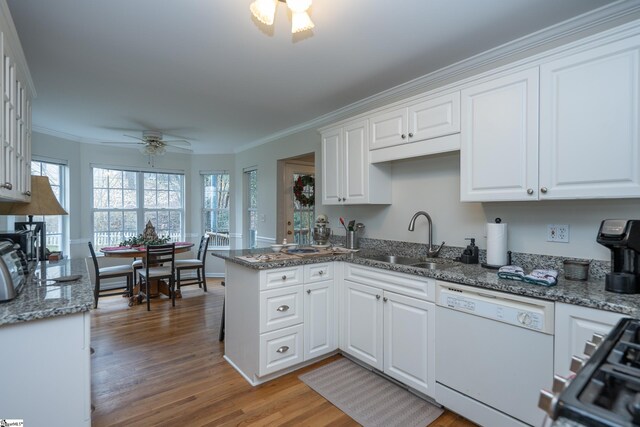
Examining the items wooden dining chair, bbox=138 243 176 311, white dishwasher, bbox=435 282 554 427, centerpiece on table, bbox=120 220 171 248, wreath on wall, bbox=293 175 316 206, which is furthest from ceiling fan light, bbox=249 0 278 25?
centerpiece on table, bbox=120 220 171 248

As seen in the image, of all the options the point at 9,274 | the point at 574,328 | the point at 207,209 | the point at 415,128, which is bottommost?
the point at 574,328

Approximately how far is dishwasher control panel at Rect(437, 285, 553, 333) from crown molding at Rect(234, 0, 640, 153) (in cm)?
171

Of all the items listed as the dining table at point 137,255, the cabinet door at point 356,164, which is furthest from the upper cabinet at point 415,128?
the dining table at point 137,255

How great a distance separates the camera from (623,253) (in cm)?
156

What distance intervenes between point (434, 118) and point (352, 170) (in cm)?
92

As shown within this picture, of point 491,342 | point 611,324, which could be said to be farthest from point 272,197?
point 611,324

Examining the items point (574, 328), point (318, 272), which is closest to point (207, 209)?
point (318, 272)

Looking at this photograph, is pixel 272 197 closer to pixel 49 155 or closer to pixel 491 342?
pixel 49 155

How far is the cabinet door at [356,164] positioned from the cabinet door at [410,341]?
1049 mm

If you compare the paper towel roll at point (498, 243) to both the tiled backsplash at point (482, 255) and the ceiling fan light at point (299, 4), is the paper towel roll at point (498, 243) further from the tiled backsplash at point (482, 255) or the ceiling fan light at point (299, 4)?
the ceiling fan light at point (299, 4)

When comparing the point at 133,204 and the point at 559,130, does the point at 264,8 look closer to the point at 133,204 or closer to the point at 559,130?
the point at 559,130

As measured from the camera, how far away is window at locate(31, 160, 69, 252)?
15.1ft

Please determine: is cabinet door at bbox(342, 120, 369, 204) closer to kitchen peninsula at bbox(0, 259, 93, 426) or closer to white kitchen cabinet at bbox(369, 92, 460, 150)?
white kitchen cabinet at bbox(369, 92, 460, 150)

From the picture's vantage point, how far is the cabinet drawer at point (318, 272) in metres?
2.50
